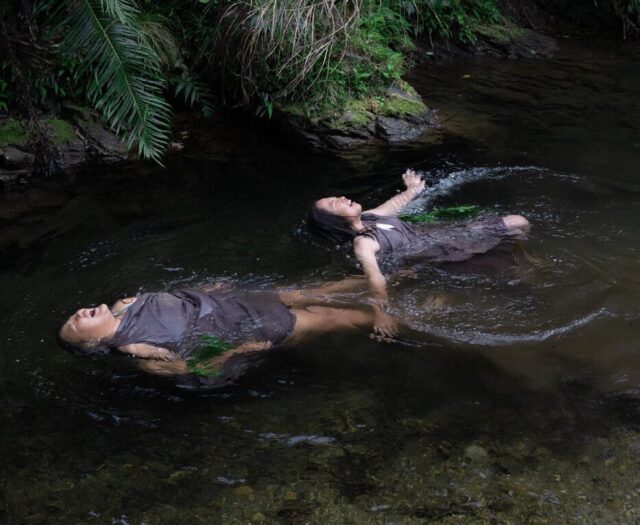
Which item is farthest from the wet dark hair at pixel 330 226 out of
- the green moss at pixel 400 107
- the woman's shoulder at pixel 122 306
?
the green moss at pixel 400 107

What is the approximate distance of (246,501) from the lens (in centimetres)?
337

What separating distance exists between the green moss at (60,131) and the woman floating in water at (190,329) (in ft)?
12.2

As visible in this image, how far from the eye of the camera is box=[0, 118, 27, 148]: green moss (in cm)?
700

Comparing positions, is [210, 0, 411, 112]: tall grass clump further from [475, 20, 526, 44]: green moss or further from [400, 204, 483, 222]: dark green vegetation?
[475, 20, 526, 44]: green moss

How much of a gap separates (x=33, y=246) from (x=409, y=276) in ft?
10.3

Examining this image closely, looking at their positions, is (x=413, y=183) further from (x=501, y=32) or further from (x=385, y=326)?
(x=501, y=32)

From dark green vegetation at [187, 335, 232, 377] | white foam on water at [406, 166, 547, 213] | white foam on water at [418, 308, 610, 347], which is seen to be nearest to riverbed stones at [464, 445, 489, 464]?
white foam on water at [418, 308, 610, 347]

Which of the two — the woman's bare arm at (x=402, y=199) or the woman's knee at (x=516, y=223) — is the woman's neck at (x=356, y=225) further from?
the woman's knee at (x=516, y=223)

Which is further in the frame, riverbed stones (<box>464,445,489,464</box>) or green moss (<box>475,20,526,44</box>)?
green moss (<box>475,20,526,44</box>)

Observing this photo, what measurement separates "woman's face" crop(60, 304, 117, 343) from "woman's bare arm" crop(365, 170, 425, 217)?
2413 mm

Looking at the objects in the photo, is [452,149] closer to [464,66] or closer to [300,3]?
[300,3]

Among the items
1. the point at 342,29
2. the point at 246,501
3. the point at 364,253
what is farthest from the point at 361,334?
the point at 342,29

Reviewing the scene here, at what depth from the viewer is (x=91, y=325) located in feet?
12.9

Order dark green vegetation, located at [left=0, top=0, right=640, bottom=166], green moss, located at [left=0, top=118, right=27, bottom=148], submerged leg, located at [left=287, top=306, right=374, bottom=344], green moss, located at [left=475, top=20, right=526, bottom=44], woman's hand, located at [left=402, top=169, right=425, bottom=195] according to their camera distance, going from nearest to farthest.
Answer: submerged leg, located at [left=287, top=306, right=374, bottom=344], woman's hand, located at [left=402, top=169, right=425, bottom=195], dark green vegetation, located at [left=0, top=0, right=640, bottom=166], green moss, located at [left=0, top=118, right=27, bottom=148], green moss, located at [left=475, top=20, right=526, bottom=44]
